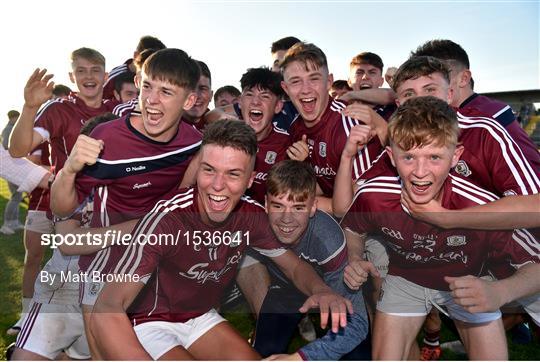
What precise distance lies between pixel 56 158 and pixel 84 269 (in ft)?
6.50

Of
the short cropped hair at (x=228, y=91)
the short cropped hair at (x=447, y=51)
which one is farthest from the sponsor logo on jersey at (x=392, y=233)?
the short cropped hair at (x=228, y=91)

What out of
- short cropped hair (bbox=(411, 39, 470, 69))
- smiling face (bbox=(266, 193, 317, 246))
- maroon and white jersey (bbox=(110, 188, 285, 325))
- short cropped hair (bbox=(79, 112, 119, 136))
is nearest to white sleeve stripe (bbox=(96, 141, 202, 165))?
maroon and white jersey (bbox=(110, 188, 285, 325))

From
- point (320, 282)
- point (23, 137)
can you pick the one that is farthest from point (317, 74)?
point (23, 137)

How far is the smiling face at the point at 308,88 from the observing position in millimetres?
4504

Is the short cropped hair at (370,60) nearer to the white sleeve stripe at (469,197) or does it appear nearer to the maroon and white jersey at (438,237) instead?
the maroon and white jersey at (438,237)

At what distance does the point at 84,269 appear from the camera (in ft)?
12.4

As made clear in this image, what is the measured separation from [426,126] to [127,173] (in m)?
2.24

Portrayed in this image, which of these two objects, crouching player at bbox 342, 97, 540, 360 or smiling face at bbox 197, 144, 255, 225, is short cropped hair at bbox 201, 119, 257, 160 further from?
crouching player at bbox 342, 97, 540, 360

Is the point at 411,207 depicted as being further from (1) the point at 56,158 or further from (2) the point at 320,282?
→ (1) the point at 56,158

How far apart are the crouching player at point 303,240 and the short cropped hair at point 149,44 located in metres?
3.17

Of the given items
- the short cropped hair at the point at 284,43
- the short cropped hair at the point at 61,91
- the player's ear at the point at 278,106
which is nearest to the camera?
the player's ear at the point at 278,106

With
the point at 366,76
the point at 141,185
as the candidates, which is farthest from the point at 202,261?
the point at 366,76

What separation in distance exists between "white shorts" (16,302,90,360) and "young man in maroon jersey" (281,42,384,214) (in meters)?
2.26

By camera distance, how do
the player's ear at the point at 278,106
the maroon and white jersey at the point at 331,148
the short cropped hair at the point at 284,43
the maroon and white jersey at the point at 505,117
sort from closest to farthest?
the maroon and white jersey at the point at 505,117 < the maroon and white jersey at the point at 331,148 < the player's ear at the point at 278,106 < the short cropped hair at the point at 284,43
